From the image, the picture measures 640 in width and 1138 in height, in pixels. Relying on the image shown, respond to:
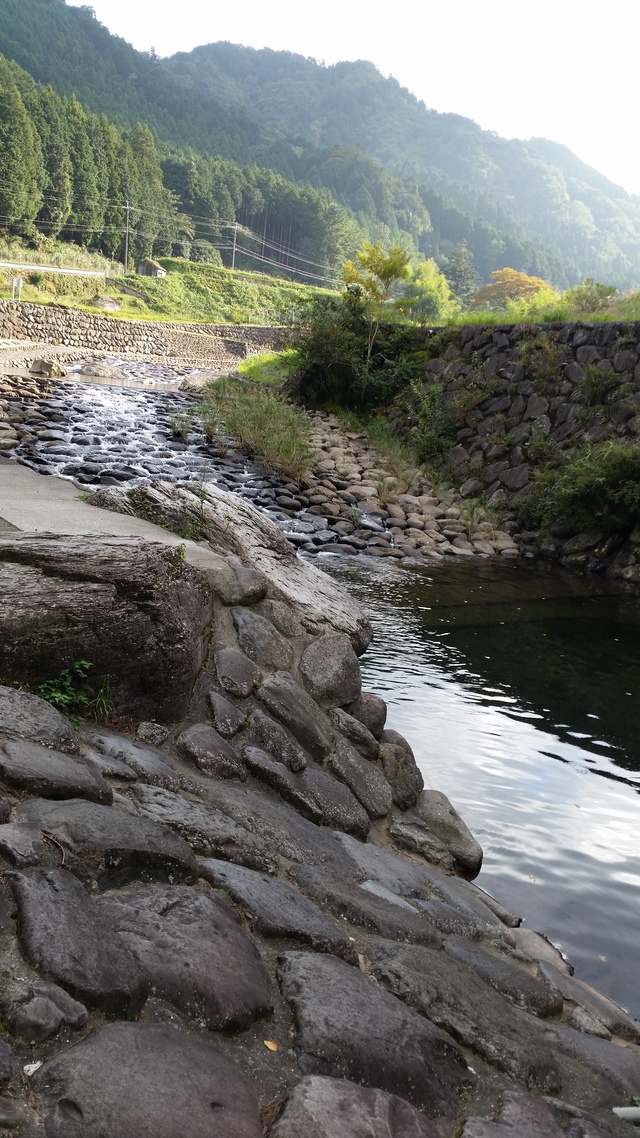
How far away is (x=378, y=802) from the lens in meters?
4.20

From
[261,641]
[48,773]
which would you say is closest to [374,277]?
[261,641]

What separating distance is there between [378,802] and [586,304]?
1726cm

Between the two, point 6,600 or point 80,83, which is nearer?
point 6,600

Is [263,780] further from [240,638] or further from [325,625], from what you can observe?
[325,625]

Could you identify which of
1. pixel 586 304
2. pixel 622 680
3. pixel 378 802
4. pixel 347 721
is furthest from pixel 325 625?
pixel 586 304

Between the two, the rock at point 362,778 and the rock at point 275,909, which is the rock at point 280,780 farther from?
the rock at point 275,909

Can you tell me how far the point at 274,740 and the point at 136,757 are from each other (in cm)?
88

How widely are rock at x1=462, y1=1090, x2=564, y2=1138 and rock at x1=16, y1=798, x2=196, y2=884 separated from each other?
100 centimetres

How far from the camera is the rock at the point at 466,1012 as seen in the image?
237cm

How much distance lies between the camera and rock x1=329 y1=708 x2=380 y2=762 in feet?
14.5

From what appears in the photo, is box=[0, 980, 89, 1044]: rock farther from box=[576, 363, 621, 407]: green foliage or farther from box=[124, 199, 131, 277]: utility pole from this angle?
box=[124, 199, 131, 277]: utility pole

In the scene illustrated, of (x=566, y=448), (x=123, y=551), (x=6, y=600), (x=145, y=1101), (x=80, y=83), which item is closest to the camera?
(x=145, y=1101)

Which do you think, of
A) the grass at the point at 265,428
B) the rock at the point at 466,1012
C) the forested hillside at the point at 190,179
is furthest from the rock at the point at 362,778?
the forested hillside at the point at 190,179

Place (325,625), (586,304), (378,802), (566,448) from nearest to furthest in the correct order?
(378,802) → (325,625) → (566,448) → (586,304)
